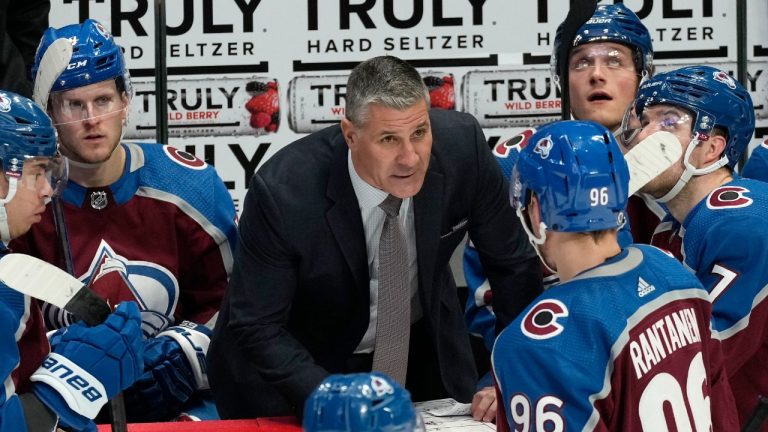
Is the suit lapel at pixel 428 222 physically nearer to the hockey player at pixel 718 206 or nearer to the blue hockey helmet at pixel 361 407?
the hockey player at pixel 718 206

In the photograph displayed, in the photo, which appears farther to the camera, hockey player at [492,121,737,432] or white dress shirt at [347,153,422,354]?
white dress shirt at [347,153,422,354]

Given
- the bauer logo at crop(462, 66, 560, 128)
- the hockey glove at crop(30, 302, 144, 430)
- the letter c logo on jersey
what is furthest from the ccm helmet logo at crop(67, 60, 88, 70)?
the letter c logo on jersey

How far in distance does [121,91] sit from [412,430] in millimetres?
2264

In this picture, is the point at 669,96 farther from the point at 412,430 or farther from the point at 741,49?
the point at 412,430

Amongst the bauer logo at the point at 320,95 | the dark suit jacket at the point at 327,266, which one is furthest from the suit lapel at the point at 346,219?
the bauer logo at the point at 320,95

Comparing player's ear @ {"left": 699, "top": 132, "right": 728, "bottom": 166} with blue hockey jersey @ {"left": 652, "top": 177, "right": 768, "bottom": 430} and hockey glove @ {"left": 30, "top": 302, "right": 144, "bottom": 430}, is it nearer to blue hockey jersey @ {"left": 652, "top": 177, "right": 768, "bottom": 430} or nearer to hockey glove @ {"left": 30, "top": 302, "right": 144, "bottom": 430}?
blue hockey jersey @ {"left": 652, "top": 177, "right": 768, "bottom": 430}

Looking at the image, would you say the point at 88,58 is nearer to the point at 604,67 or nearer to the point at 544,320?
the point at 604,67

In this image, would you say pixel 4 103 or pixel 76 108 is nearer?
pixel 4 103

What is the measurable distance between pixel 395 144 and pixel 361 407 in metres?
1.54

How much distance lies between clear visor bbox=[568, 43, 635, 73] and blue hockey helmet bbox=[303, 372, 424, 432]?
235 centimetres

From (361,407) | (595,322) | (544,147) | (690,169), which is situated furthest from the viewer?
(690,169)

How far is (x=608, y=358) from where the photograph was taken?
2.13 m

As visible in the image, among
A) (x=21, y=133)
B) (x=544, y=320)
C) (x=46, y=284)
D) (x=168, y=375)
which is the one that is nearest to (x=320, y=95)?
(x=168, y=375)

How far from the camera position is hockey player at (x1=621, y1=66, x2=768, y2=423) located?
2.70 metres
